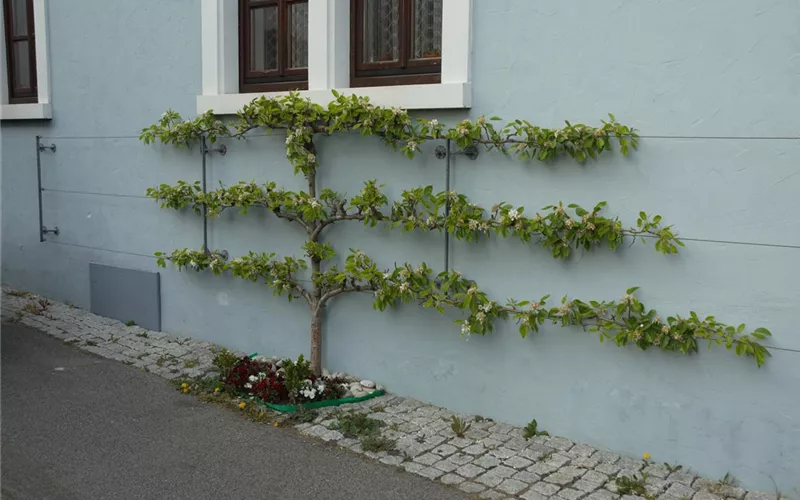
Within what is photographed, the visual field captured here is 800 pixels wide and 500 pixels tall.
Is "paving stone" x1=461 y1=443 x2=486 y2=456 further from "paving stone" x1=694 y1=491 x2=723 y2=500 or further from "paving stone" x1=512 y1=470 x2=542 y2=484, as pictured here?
"paving stone" x1=694 y1=491 x2=723 y2=500

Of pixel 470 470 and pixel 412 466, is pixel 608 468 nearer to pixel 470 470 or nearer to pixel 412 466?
pixel 470 470

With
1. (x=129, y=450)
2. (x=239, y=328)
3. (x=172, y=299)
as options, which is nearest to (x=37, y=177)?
(x=172, y=299)

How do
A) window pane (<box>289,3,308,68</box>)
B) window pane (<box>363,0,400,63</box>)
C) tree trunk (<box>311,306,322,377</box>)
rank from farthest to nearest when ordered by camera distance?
window pane (<box>289,3,308,68</box>) → tree trunk (<box>311,306,322,377</box>) → window pane (<box>363,0,400,63</box>)

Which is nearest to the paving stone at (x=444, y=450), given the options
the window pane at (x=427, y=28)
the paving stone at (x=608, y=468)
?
the paving stone at (x=608, y=468)

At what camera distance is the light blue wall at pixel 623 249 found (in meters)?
4.36

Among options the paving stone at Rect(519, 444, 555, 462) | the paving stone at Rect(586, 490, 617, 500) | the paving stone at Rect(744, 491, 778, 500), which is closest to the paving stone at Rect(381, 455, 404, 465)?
the paving stone at Rect(519, 444, 555, 462)

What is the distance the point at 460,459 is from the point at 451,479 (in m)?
0.28

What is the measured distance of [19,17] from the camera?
9.76 meters

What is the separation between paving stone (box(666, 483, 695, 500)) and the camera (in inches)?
174

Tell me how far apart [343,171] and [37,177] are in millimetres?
4757

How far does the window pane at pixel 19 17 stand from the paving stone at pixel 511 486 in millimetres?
8074

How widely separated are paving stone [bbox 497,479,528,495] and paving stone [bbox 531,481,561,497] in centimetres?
6

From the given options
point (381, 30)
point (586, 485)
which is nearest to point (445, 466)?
point (586, 485)

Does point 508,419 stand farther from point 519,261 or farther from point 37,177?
point 37,177
